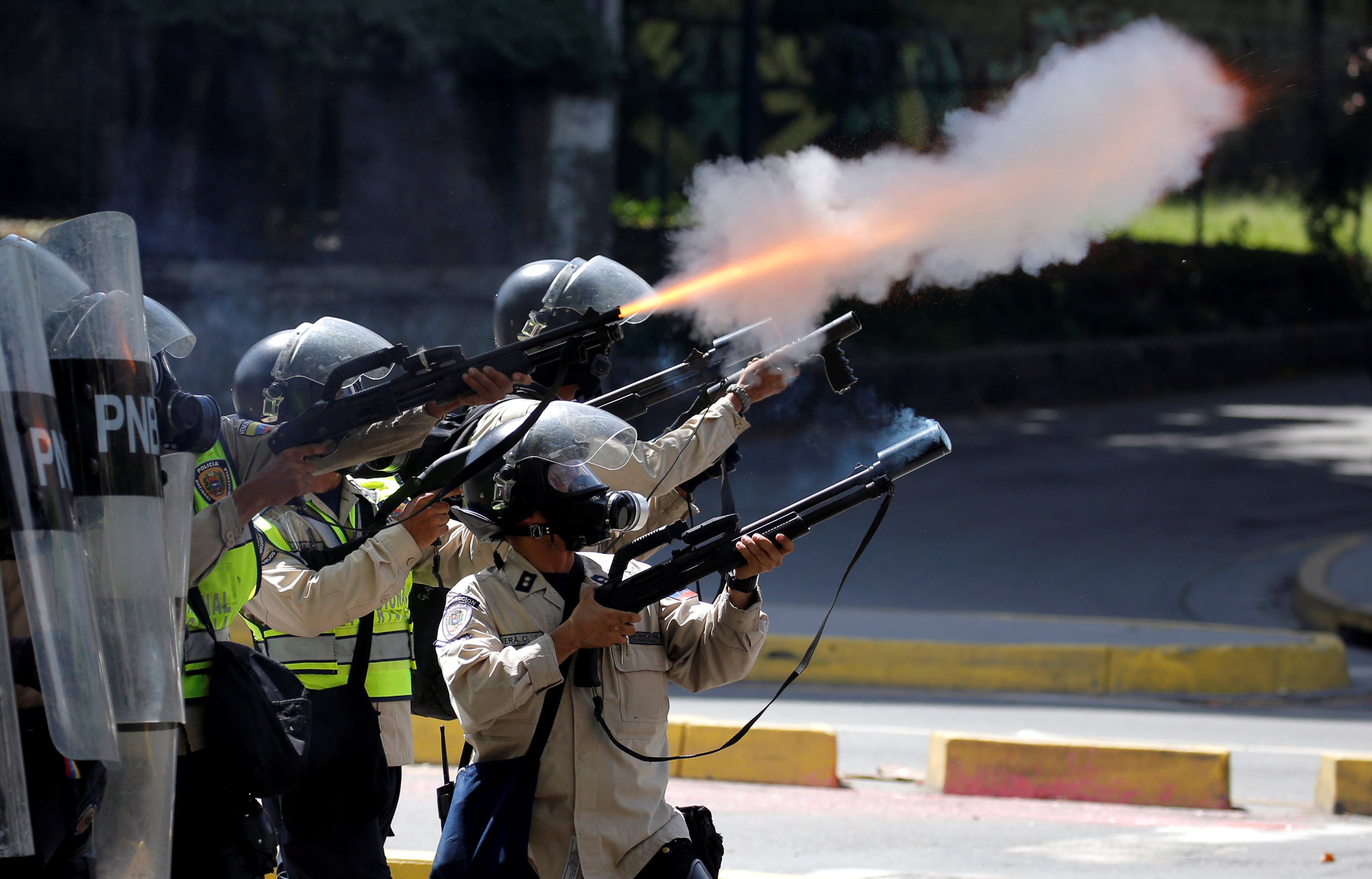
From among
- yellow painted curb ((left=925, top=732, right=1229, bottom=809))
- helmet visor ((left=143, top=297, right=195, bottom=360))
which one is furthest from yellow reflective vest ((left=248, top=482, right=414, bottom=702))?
yellow painted curb ((left=925, top=732, right=1229, bottom=809))

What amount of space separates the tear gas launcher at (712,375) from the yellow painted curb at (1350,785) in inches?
117

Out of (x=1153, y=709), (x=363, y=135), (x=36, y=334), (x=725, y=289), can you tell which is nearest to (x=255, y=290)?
(x=363, y=135)

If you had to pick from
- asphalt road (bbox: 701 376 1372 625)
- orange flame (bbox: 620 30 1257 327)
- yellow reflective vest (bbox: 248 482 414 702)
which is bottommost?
asphalt road (bbox: 701 376 1372 625)

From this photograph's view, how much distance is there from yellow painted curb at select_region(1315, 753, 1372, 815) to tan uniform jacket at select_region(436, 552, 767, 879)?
379cm

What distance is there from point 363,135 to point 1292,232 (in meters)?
12.5

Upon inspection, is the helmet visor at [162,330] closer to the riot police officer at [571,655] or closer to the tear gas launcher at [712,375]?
the riot police officer at [571,655]

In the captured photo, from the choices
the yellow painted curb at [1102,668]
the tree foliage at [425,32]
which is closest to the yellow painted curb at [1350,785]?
the yellow painted curb at [1102,668]

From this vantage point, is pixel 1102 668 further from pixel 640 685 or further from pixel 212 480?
pixel 212 480

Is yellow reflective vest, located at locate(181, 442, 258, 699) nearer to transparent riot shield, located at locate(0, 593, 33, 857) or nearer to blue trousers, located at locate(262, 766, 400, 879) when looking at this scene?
transparent riot shield, located at locate(0, 593, 33, 857)

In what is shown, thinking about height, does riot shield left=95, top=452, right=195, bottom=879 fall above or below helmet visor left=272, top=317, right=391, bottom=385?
below

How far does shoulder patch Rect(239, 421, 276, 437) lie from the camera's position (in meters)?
3.57

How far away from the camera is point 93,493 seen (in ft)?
8.32

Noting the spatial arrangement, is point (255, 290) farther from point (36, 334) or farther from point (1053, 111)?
point (36, 334)

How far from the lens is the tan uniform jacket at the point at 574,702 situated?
296cm
